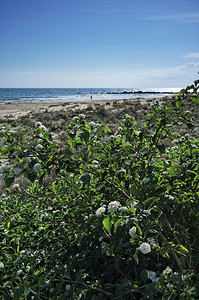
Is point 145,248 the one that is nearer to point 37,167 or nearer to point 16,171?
point 37,167

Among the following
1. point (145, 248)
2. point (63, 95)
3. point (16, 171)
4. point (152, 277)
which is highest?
point (63, 95)

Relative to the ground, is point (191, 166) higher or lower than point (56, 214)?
higher

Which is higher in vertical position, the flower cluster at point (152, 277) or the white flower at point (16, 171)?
the white flower at point (16, 171)

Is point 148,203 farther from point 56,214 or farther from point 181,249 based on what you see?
point 56,214

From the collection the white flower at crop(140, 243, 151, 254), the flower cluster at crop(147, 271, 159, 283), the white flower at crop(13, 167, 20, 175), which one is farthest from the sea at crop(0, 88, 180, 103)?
the white flower at crop(140, 243, 151, 254)

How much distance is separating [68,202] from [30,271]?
32.0 inches

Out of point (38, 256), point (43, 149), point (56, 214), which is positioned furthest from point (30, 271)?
point (43, 149)

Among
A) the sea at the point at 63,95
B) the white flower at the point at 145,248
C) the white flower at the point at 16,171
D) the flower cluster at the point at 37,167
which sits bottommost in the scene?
the white flower at the point at 145,248

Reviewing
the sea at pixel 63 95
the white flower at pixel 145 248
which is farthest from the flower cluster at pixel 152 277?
the sea at pixel 63 95

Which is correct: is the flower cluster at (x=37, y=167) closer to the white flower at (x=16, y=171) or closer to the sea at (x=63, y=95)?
the white flower at (x=16, y=171)

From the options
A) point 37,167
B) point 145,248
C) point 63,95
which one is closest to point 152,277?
point 145,248

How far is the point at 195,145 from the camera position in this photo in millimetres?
2404

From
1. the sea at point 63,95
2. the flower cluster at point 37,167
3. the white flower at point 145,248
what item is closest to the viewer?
the white flower at point 145,248

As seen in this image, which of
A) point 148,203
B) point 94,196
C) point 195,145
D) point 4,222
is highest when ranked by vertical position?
point 195,145
